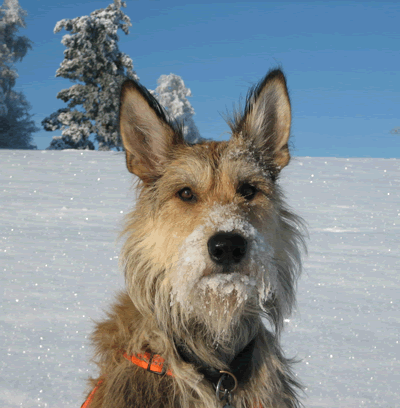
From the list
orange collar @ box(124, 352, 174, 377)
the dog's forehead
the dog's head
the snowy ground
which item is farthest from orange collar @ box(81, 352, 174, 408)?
the dog's forehead

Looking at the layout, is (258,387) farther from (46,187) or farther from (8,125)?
(8,125)

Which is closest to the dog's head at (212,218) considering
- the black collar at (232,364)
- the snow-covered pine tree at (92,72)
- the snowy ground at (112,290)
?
the black collar at (232,364)

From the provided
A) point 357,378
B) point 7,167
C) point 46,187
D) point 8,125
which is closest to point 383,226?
point 357,378

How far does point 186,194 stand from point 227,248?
26.7 inches

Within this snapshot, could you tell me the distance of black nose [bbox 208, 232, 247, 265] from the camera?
2.21 metres

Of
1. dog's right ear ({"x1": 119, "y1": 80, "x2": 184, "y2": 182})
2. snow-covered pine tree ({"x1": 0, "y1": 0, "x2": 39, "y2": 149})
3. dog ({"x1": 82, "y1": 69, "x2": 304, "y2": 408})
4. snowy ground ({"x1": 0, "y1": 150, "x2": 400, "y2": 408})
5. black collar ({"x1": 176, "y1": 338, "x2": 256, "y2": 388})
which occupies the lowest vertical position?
snowy ground ({"x1": 0, "y1": 150, "x2": 400, "y2": 408})

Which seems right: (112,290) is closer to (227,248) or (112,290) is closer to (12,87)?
(227,248)

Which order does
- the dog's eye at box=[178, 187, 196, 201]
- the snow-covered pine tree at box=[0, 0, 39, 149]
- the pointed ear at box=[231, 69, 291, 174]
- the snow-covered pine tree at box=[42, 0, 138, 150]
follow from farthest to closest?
the snow-covered pine tree at box=[0, 0, 39, 149]
the snow-covered pine tree at box=[42, 0, 138, 150]
the pointed ear at box=[231, 69, 291, 174]
the dog's eye at box=[178, 187, 196, 201]

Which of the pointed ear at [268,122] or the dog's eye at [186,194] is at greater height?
the pointed ear at [268,122]

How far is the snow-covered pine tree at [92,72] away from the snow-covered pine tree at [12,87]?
246 inches

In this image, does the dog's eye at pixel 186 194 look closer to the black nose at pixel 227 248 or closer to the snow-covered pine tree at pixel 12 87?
the black nose at pixel 227 248

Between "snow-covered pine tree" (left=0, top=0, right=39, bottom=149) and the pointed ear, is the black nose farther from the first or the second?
"snow-covered pine tree" (left=0, top=0, right=39, bottom=149)

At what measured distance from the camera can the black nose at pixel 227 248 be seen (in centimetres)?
221

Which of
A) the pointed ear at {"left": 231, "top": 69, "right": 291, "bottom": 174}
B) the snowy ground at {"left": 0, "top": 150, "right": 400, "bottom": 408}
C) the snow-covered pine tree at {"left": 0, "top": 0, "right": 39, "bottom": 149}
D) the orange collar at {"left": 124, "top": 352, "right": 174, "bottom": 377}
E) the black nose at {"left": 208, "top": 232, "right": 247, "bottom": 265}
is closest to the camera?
the black nose at {"left": 208, "top": 232, "right": 247, "bottom": 265}
